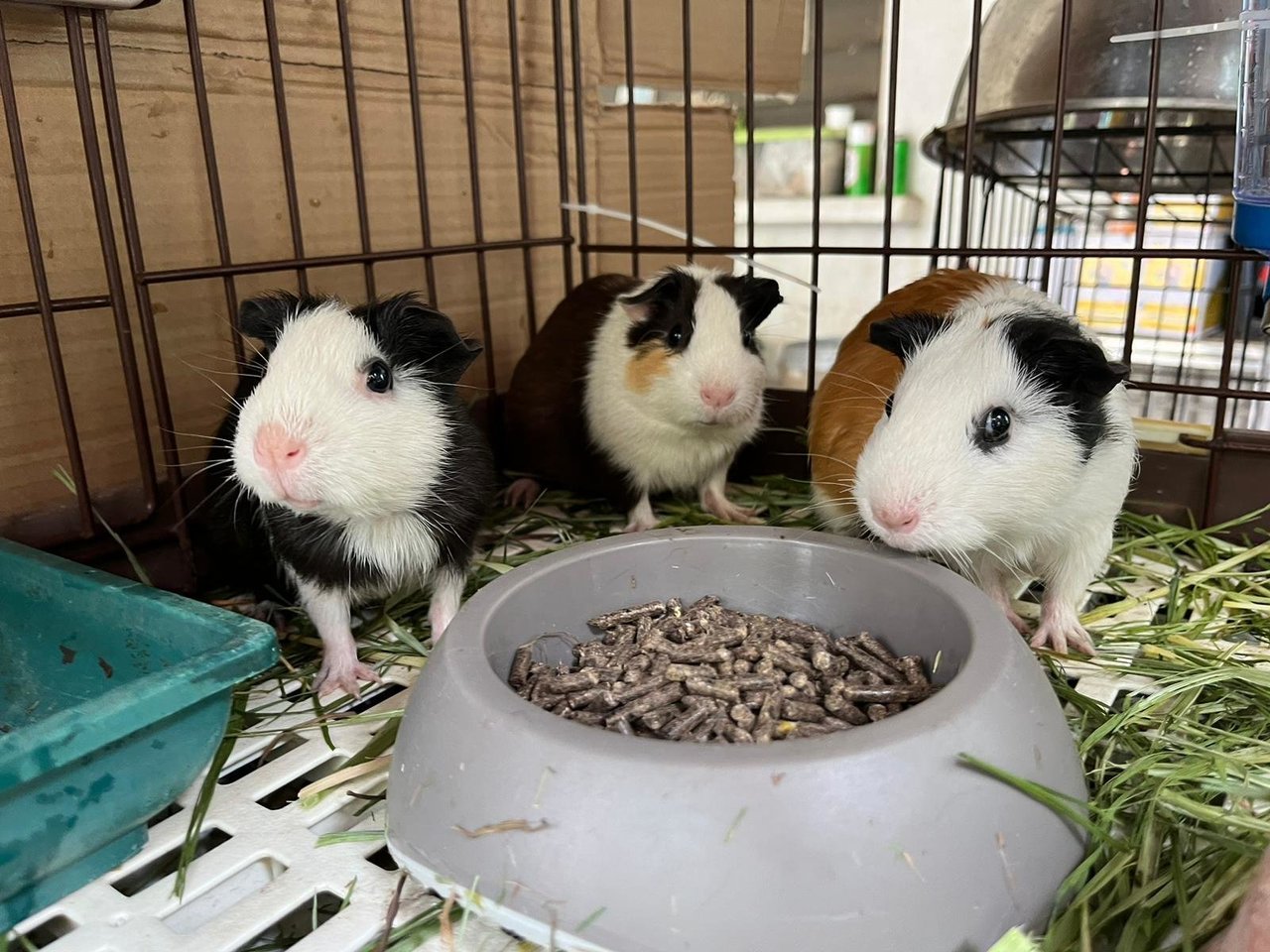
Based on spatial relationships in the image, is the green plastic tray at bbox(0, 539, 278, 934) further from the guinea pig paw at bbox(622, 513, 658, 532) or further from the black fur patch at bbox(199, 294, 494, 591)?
the guinea pig paw at bbox(622, 513, 658, 532)

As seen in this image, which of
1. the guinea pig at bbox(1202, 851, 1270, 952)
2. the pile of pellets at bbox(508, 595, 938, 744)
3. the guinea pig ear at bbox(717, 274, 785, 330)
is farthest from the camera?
the guinea pig ear at bbox(717, 274, 785, 330)

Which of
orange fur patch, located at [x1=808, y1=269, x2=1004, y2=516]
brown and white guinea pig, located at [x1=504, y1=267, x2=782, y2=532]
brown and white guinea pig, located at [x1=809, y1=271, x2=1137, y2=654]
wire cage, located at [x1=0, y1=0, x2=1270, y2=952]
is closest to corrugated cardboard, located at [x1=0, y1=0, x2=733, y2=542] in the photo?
wire cage, located at [x1=0, y1=0, x2=1270, y2=952]

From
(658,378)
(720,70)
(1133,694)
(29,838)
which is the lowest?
(1133,694)

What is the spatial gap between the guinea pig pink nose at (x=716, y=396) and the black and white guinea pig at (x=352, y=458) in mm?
478

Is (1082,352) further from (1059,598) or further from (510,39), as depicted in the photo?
(510,39)

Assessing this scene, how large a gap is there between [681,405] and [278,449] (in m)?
0.84

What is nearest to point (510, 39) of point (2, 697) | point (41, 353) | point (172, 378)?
point (172, 378)

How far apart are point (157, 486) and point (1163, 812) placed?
5.06ft

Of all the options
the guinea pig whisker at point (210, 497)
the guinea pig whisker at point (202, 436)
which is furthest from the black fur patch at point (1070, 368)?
the guinea pig whisker at point (210, 497)

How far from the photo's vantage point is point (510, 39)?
200 centimetres

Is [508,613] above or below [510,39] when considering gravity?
below

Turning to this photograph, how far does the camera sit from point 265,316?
130cm

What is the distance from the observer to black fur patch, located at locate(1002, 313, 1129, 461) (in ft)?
3.76

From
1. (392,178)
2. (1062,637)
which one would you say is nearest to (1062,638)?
(1062,637)
